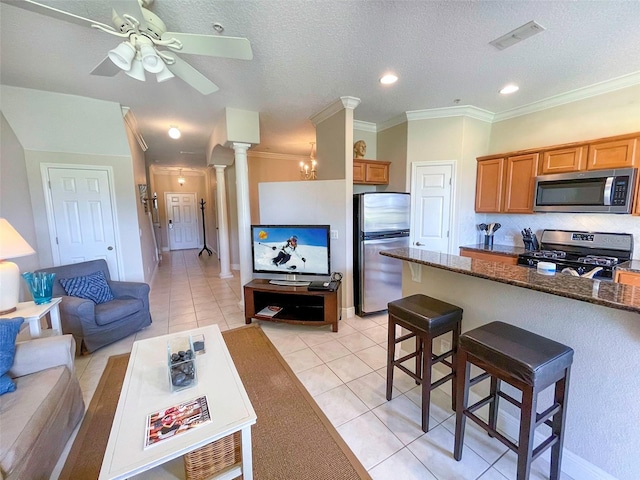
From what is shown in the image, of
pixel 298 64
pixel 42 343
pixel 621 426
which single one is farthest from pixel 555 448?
pixel 298 64

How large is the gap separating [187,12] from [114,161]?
2.75 meters

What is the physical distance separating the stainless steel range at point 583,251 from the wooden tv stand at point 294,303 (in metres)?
2.36

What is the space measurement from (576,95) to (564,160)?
2.44 ft

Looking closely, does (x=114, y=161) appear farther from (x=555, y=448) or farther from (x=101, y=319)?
(x=555, y=448)

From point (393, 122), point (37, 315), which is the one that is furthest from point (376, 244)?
point (37, 315)

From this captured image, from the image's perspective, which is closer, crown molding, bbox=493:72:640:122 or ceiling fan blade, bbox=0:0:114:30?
ceiling fan blade, bbox=0:0:114:30

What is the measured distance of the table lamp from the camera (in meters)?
2.04

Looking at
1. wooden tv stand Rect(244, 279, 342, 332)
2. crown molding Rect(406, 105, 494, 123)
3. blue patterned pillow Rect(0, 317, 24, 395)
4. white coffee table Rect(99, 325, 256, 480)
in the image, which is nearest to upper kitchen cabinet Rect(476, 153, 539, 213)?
crown molding Rect(406, 105, 494, 123)

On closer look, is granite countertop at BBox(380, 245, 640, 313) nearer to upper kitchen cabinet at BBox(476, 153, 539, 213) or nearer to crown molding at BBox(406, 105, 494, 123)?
upper kitchen cabinet at BBox(476, 153, 539, 213)

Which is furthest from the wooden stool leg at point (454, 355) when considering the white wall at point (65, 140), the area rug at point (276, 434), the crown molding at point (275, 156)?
the crown molding at point (275, 156)

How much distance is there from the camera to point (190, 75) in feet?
6.63

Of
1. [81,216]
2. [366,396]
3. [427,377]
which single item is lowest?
[366,396]

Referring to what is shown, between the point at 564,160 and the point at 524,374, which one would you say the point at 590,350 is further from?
the point at 564,160

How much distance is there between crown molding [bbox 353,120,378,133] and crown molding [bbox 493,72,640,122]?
1.71 m
